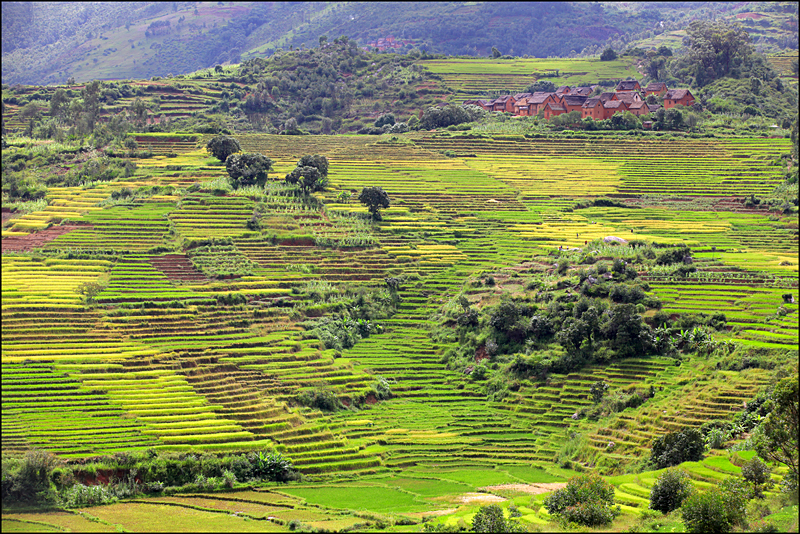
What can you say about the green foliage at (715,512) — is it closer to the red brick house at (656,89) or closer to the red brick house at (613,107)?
the red brick house at (613,107)

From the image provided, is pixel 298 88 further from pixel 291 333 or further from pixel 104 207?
pixel 291 333

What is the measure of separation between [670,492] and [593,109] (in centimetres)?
9478

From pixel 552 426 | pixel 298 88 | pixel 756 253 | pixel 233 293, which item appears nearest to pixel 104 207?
pixel 233 293

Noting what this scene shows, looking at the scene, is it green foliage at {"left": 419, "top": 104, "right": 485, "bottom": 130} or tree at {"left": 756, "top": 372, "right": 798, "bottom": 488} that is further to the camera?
green foliage at {"left": 419, "top": 104, "right": 485, "bottom": 130}

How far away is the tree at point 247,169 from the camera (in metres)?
94.8

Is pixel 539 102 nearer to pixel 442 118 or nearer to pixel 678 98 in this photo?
pixel 442 118

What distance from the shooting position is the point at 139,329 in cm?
6356

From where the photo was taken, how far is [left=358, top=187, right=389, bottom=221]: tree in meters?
90.2

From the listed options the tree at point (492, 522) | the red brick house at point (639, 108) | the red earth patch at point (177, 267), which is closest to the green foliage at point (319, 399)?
the red earth patch at point (177, 267)

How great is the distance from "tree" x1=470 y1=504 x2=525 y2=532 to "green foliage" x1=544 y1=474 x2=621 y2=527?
2.73 meters

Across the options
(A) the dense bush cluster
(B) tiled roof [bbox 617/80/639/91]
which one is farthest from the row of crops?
(B) tiled roof [bbox 617/80/639/91]

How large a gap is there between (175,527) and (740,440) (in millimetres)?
29592

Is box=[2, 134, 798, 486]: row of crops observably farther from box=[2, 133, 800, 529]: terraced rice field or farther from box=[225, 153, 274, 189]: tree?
box=[225, 153, 274, 189]: tree

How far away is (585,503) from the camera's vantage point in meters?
38.4
